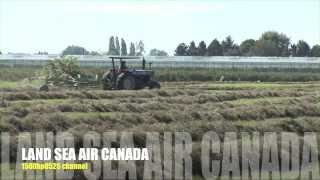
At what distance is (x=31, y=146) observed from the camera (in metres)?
21.1

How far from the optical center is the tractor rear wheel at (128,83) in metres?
51.0

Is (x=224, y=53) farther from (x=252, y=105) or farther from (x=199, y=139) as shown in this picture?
(x=199, y=139)

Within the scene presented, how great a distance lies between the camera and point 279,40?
544ft

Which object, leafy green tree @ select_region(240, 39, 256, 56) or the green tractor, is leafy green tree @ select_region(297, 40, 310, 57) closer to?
leafy green tree @ select_region(240, 39, 256, 56)

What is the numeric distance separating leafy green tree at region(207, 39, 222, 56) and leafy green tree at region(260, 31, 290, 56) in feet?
39.0

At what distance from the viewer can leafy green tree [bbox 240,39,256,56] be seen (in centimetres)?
16325

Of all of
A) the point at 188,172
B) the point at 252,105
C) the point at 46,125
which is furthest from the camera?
the point at 252,105

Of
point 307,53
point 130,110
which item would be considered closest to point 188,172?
point 130,110

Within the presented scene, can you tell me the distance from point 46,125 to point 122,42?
547ft

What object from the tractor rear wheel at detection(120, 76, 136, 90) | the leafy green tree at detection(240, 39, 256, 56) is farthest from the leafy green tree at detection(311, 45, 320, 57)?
the tractor rear wheel at detection(120, 76, 136, 90)

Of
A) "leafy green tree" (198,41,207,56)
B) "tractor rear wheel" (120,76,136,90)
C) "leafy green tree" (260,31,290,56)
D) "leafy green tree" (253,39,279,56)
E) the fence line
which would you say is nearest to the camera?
"tractor rear wheel" (120,76,136,90)

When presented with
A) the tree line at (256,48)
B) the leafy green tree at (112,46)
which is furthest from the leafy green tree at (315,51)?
the leafy green tree at (112,46)

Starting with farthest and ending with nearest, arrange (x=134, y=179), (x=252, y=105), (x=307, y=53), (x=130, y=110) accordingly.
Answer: (x=307, y=53) < (x=252, y=105) < (x=130, y=110) < (x=134, y=179)

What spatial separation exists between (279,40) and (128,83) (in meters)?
119
